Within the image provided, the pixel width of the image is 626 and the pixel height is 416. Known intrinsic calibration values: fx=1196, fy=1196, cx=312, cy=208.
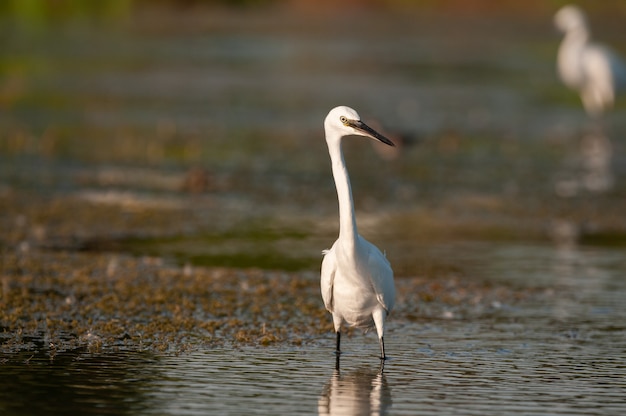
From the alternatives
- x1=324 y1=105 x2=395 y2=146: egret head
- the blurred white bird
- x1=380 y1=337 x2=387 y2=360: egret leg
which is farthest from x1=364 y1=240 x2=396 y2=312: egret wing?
the blurred white bird

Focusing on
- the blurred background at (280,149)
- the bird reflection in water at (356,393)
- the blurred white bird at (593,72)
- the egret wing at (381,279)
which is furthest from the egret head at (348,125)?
the blurred white bird at (593,72)

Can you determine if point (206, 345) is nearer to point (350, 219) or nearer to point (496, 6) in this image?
point (350, 219)

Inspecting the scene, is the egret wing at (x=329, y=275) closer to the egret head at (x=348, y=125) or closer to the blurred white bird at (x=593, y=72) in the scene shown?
the egret head at (x=348, y=125)

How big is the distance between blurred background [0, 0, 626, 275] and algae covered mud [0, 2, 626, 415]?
2.6 inches

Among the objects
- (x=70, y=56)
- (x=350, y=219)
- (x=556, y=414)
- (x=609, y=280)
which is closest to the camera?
(x=556, y=414)

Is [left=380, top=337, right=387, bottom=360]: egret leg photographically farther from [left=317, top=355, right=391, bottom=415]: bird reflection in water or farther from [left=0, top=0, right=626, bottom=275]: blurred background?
[left=0, top=0, right=626, bottom=275]: blurred background

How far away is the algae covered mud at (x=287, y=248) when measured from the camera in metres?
7.94

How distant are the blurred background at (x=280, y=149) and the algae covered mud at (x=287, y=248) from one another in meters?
0.07

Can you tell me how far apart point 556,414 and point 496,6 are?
212 ft

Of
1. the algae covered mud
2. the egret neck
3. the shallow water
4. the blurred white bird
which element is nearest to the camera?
the shallow water

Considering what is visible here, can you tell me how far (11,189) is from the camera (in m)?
15.6

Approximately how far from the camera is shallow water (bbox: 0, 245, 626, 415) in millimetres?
7398

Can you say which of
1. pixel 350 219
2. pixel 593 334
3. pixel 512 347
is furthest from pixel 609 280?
pixel 350 219

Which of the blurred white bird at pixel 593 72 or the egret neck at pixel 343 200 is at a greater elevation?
the blurred white bird at pixel 593 72
